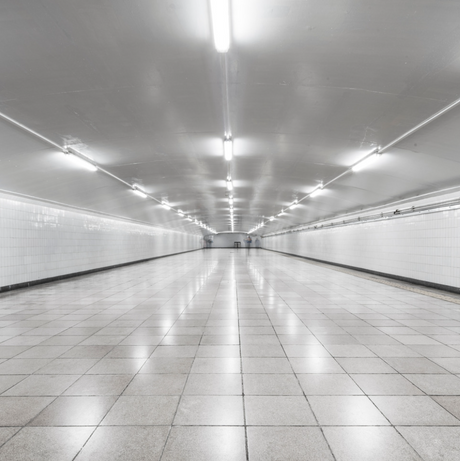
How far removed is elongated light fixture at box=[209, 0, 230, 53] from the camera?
312 centimetres

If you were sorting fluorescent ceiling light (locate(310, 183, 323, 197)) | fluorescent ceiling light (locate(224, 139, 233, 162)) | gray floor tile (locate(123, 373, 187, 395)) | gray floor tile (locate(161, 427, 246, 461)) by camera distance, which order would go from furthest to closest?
fluorescent ceiling light (locate(310, 183, 323, 197)) → fluorescent ceiling light (locate(224, 139, 233, 162)) → gray floor tile (locate(123, 373, 187, 395)) → gray floor tile (locate(161, 427, 246, 461))

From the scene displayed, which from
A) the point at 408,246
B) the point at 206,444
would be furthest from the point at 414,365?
the point at 408,246

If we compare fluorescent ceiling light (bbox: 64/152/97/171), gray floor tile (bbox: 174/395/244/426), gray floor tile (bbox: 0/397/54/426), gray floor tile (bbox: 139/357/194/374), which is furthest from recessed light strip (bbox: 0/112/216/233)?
gray floor tile (bbox: 174/395/244/426)

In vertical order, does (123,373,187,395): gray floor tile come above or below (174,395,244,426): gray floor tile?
above

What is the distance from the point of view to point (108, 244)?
16766 mm

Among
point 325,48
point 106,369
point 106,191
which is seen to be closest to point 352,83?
point 325,48

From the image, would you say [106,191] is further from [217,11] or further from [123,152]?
[217,11]

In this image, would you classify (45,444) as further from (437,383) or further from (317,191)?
Result: (317,191)

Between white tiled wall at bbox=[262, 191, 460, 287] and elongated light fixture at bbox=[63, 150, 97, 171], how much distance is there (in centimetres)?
1034

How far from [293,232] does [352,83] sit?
88.0ft

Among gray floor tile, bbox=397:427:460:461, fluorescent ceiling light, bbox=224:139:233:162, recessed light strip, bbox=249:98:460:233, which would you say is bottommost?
gray floor tile, bbox=397:427:460:461

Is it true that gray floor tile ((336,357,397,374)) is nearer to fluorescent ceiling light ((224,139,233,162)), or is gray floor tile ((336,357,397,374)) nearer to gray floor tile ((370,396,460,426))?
gray floor tile ((370,396,460,426))

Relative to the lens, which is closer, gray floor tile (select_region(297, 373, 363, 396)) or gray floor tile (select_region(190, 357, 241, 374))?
gray floor tile (select_region(297, 373, 363, 396))

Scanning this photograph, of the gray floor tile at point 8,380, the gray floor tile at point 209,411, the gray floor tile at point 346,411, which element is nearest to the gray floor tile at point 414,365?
the gray floor tile at point 346,411
